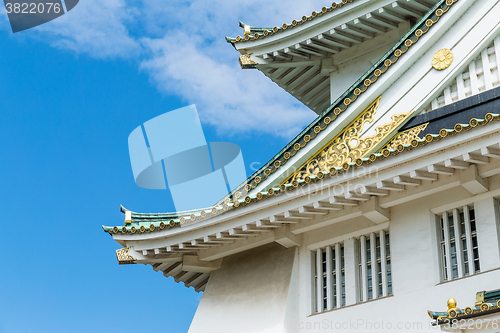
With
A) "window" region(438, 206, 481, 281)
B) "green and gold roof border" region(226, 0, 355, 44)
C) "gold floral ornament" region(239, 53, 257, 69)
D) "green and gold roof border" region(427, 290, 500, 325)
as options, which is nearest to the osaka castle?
"window" region(438, 206, 481, 281)

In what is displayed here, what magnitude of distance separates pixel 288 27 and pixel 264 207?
4.88 meters

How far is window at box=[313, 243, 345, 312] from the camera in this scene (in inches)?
396

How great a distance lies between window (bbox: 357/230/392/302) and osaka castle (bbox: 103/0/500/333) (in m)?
0.02

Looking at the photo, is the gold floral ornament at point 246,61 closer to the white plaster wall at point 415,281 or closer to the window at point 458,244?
the white plaster wall at point 415,281

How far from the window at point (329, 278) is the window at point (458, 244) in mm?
1637

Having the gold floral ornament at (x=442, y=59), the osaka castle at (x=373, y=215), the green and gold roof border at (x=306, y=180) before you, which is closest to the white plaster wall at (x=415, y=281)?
the osaka castle at (x=373, y=215)

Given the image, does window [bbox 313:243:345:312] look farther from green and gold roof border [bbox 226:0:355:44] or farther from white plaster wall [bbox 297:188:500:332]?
green and gold roof border [bbox 226:0:355:44]

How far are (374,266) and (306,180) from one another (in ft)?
5.56

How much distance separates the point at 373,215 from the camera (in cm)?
989

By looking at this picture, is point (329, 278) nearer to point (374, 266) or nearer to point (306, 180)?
point (374, 266)

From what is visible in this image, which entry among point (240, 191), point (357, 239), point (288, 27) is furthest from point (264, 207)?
point (288, 27)

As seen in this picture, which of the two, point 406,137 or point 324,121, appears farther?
point 324,121

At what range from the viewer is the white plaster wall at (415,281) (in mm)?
8680

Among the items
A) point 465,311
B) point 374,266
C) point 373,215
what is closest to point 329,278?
point 374,266
